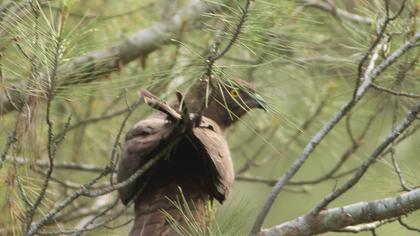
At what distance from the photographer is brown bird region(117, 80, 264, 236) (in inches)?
133

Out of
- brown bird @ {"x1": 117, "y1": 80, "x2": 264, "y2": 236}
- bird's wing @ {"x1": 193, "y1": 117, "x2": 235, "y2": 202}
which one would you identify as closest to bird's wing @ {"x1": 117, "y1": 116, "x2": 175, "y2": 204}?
brown bird @ {"x1": 117, "y1": 80, "x2": 264, "y2": 236}

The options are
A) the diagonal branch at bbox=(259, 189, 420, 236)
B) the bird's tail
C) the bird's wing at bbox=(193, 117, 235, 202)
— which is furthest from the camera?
the bird's tail

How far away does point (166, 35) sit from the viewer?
489 cm

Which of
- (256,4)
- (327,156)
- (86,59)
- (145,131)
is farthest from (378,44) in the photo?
(327,156)

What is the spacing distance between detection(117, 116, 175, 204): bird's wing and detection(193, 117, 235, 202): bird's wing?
13 cm

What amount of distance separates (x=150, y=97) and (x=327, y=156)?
12.9ft

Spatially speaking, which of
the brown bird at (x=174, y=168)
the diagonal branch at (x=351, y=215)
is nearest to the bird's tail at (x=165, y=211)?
the brown bird at (x=174, y=168)

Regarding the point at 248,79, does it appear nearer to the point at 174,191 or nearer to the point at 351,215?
the point at 174,191

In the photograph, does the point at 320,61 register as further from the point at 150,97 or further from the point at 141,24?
the point at 150,97

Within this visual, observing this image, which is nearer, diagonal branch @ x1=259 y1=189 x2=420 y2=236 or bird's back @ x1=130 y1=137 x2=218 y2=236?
diagonal branch @ x1=259 y1=189 x2=420 y2=236

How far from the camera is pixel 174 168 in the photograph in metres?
3.71

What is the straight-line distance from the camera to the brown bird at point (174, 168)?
3375 mm

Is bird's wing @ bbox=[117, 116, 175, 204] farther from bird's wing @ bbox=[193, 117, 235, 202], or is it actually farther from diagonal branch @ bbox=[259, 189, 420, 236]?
diagonal branch @ bbox=[259, 189, 420, 236]

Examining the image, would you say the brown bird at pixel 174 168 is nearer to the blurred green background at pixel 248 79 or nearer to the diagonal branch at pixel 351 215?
the blurred green background at pixel 248 79
